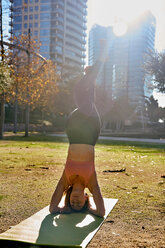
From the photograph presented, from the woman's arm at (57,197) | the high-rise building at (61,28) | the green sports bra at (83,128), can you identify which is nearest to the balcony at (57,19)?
the high-rise building at (61,28)

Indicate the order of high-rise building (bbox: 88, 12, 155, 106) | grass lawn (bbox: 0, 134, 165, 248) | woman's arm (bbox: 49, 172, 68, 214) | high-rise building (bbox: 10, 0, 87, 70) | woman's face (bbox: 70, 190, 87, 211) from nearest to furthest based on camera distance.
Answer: grass lawn (bbox: 0, 134, 165, 248) → woman's face (bbox: 70, 190, 87, 211) → woman's arm (bbox: 49, 172, 68, 214) → high-rise building (bbox: 88, 12, 155, 106) → high-rise building (bbox: 10, 0, 87, 70)

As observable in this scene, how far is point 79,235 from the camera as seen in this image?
3.69 m

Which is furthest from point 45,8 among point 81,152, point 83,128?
point 81,152

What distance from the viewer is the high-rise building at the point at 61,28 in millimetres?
104125

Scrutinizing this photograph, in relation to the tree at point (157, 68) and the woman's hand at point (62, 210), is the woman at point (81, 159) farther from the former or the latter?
the tree at point (157, 68)

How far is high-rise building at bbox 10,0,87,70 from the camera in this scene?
342 feet

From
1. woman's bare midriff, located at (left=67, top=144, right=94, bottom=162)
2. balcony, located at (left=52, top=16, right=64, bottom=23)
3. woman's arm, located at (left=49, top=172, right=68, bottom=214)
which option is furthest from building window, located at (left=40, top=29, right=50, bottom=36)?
woman's arm, located at (left=49, top=172, right=68, bottom=214)

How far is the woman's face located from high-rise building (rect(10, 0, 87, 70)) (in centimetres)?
9424

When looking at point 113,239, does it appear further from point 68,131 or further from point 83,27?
point 83,27

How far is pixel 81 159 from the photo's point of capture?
4.52 meters

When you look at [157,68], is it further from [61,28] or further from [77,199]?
[61,28]

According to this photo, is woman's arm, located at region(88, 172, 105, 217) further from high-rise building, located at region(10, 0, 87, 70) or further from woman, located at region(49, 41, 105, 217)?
high-rise building, located at region(10, 0, 87, 70)

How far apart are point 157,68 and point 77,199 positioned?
29.6 m

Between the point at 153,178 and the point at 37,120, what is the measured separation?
45599 mm
